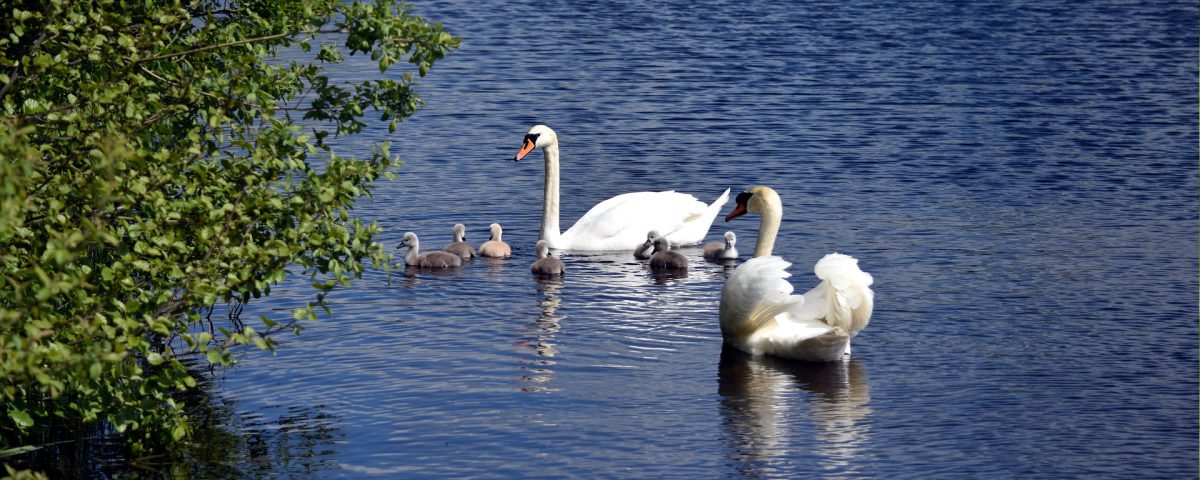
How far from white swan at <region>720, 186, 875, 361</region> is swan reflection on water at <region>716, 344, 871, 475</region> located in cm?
15

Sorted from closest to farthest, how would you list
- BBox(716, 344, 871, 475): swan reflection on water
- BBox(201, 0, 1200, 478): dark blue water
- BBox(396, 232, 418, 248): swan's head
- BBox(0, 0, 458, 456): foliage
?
1. BBox(0, 0, 458, 456): foliage
2. BBox(716, 344, 871, 475): swan reflection on water
3. BBox(201, 0, 1200, 478): dark blue water
4. BBox(396, 232, 418, 248): swan's head

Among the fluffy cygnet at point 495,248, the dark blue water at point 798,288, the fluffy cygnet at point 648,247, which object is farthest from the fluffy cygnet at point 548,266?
the fluffy cygnet at point 648,247

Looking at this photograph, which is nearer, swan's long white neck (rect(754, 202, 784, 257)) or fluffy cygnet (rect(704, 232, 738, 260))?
swan's long white neck (rect(754, 202, 784, 257))

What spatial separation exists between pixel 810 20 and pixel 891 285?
2278 cm

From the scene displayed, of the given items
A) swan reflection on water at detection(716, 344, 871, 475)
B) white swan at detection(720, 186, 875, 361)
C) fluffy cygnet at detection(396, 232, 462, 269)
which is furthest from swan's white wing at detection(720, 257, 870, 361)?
fluffy cygnet at detection(396, 232, 462, 269)

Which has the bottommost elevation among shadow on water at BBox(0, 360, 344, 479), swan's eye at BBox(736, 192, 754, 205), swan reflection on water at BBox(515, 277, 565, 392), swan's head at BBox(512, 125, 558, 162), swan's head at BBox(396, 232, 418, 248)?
shadow on water at BBox(0, 360, 344, 479)

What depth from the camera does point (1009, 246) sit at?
1838 cm

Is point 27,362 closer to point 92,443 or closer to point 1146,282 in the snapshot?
point 92,443

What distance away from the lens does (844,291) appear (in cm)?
1380

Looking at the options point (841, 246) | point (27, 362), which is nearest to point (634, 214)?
point (841, 246)

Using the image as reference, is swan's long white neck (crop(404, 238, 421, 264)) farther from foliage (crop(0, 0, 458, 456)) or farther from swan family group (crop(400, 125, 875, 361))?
foliage (crop(0, 0, 458, 456))

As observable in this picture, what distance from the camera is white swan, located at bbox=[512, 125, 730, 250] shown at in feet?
61.9

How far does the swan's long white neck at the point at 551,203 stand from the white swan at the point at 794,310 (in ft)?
16.4

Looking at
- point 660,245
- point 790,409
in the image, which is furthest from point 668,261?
point 790,409
